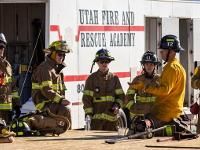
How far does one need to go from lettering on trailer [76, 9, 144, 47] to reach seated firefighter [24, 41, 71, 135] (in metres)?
2.63

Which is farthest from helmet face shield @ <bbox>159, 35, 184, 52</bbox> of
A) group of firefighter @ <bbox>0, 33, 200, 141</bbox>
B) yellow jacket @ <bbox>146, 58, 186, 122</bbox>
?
yellow jacket @ <bbox>146, 58, 186, 122</bbox>

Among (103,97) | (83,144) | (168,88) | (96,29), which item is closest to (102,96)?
(103,97)

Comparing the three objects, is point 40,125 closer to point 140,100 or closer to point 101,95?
point 140,100

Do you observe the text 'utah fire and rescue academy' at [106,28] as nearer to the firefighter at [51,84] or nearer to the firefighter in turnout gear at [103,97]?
the firefighter in turnout gear at [103,97]

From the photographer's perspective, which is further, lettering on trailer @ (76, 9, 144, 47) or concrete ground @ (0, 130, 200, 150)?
lettering on trailer @ (76, 9, 144, 47)

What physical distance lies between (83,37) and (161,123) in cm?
425

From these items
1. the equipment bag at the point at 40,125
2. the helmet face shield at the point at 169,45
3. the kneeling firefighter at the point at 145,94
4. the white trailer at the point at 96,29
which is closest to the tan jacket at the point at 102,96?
the kneeling firefighter at the point at 145,94

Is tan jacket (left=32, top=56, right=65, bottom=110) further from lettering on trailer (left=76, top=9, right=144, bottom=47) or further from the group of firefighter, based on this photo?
lettering on trailer (left=76, top=9, right=144, bottom=47)

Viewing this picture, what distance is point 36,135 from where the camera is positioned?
8.13 metres

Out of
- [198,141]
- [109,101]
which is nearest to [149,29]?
[109,101]

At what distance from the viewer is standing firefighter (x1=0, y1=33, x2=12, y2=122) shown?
9656 mm

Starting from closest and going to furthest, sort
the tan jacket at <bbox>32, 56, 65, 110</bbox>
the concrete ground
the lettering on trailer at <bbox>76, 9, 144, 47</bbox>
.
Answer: the concrete ground
the tan jacket at <bbox>32, 56, 65, 110</bbox>
the lettering on trailer at <bbox>76, 9, 144, 47</bbox>

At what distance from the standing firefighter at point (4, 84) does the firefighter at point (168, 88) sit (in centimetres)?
212

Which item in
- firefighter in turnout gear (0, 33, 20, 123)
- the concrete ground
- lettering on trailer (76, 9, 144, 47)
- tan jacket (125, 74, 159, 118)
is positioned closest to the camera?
the concrete ground
